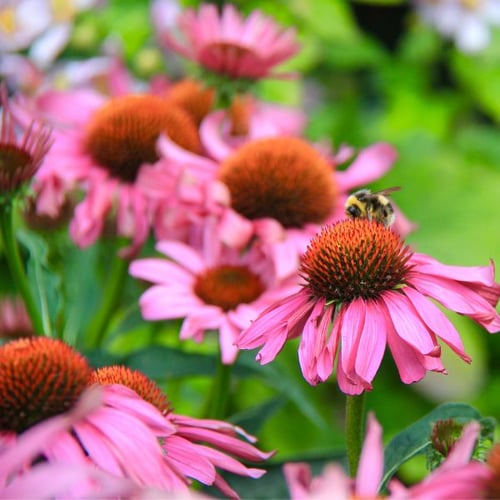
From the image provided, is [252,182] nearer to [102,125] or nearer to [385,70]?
[102,125]

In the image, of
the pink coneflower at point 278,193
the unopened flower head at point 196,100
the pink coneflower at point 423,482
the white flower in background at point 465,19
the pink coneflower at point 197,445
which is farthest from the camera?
the white flower in background at point 465,19

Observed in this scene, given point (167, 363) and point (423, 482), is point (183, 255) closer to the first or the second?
point (167, 363)

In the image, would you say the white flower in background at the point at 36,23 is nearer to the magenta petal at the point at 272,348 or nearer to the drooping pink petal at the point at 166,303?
the drooping pink petal at the point at 166,303

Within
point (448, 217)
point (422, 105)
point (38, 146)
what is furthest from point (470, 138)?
point (38, 146)

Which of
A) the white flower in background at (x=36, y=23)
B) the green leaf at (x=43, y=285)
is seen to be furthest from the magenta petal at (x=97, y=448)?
the white flower in background at (x=36, y=23)

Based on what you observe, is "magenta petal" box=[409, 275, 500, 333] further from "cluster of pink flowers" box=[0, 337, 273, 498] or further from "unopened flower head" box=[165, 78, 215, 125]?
"unopened flower head" box=[165, 78, 215, 125]

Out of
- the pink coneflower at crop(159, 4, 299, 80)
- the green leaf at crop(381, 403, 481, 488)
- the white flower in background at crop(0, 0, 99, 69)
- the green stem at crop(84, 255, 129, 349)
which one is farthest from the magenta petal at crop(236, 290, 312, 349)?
the white flower in background at crop(0, 0, 99, 69)

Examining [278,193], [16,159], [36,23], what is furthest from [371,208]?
[36,23]
